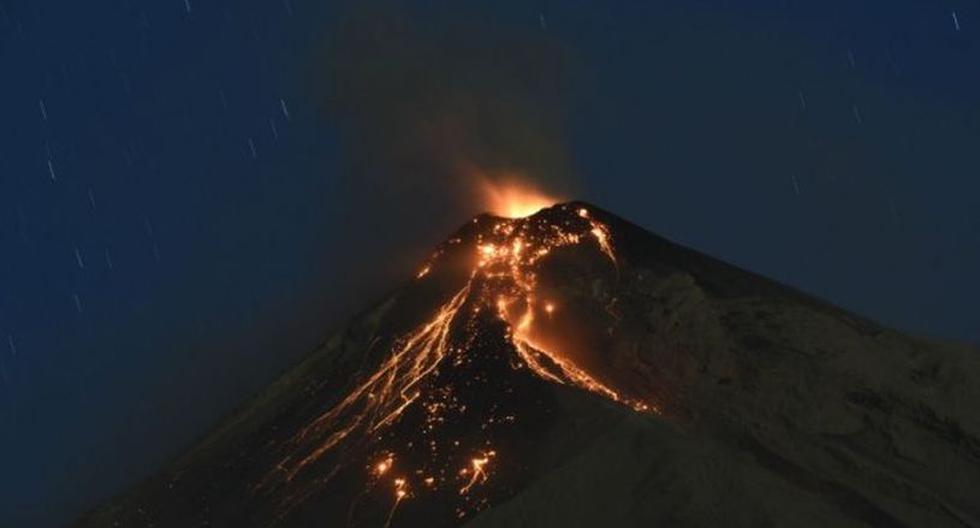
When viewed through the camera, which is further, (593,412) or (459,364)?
(459,364)

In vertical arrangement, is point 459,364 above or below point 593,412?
above

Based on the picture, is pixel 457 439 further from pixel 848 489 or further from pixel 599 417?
pixel 848 489

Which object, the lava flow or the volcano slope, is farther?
the lava flow

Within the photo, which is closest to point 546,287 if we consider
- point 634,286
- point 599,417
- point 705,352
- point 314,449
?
point 634,286

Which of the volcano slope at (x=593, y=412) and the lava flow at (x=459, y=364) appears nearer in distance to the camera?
the volcano slope at (x=593, y=412)
